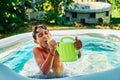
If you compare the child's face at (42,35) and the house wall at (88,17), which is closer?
the child's face at (42,35)

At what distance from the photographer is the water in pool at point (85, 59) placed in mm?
4469

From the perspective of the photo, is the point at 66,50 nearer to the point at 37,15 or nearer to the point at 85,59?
the point at 85,59

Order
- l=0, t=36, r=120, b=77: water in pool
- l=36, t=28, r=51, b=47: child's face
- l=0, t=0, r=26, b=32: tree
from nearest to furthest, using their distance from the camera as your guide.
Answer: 1. l=36, t=28, r=51, b=47: child's face
2. l=0, t=36, r=120, b=77: water in pool
3. l=0, t=0, r=26, b=32: tree

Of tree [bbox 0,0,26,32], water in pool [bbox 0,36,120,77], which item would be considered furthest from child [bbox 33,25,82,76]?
tree [bbox 0,0,26,32]

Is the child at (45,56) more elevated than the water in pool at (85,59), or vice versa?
the child at (45,56)

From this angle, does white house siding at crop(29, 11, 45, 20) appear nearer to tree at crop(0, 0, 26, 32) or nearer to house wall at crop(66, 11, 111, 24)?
tree at crop(0, 0, 26, 32)

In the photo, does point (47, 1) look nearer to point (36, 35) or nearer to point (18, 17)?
point (18, 17)

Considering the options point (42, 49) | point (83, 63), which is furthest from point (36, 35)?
point (83, 63)

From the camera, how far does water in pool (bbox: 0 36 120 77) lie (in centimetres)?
447

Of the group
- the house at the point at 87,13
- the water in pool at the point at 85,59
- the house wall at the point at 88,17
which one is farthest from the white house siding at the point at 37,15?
the water in pool at the point at 85,59

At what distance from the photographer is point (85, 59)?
203 inches

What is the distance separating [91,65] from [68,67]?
0.46 m

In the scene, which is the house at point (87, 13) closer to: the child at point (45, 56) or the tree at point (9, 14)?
the tree at point (9, 14)

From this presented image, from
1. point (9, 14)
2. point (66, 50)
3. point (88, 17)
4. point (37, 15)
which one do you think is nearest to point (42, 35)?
point (66, 50)
